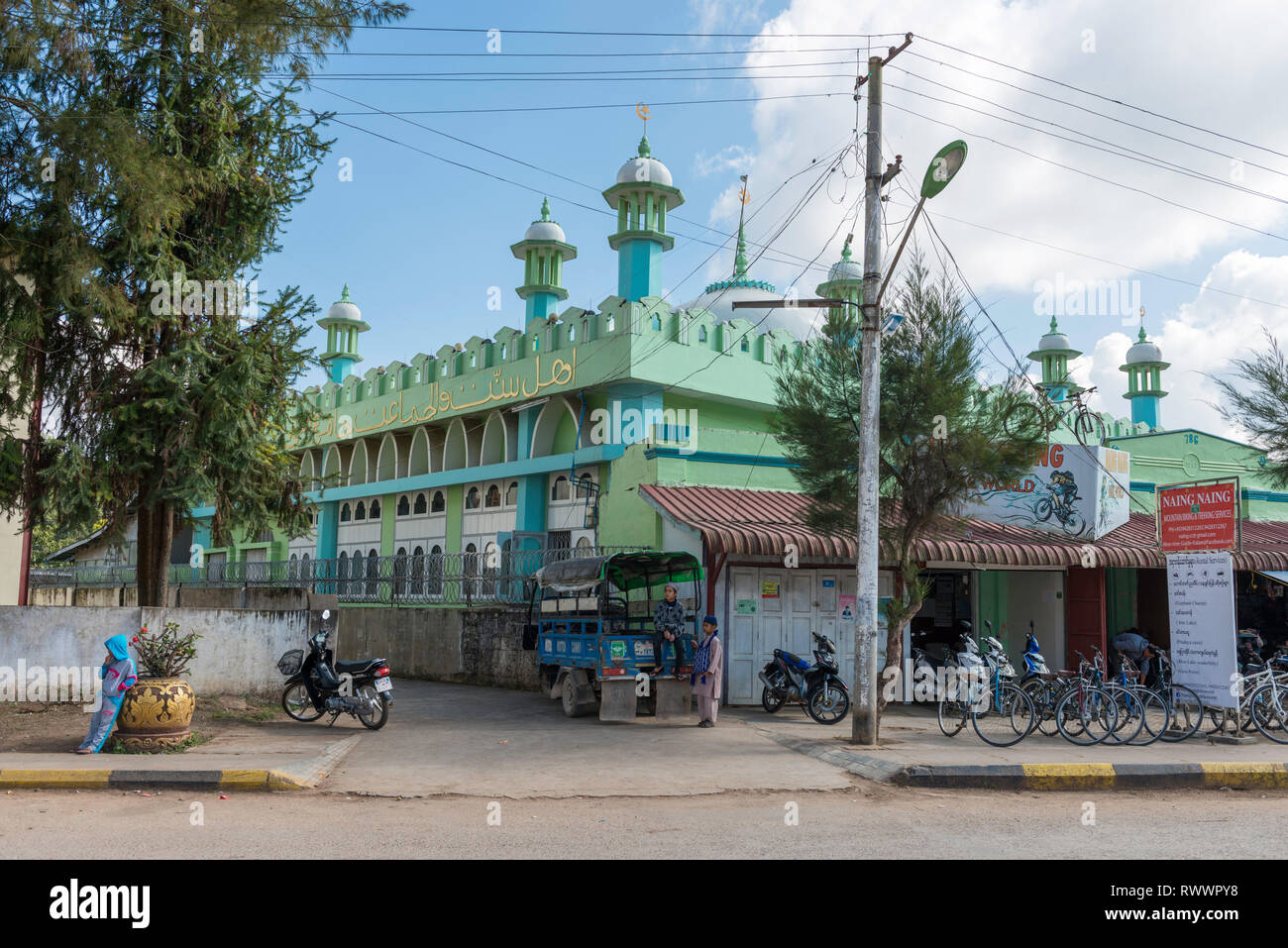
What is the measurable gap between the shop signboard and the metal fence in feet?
28.9

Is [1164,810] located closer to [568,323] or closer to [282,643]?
[282,643]

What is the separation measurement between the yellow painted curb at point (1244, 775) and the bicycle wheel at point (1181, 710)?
7.78 ft

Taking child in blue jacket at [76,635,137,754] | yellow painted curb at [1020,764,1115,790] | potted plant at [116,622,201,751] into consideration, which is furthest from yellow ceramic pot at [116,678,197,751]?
yellow painted curb at [1020,764,1115,790]

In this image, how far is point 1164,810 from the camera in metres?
8.95

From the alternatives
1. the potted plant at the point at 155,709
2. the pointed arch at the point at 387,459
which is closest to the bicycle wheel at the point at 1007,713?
the potted plant at the point at 155,709

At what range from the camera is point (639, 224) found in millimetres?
25219

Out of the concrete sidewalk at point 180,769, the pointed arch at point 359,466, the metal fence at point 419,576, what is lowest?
the concrete sidewalk at point 180,769

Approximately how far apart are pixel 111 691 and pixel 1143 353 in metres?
37.0

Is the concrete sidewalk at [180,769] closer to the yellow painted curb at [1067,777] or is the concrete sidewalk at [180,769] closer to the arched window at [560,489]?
the yellow painted curb at [1067,777]

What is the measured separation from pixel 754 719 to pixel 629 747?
3531mm

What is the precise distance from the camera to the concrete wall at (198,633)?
43.2ft

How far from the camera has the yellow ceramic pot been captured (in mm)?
10648

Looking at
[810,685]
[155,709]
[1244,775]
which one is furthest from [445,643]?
[1244,775]

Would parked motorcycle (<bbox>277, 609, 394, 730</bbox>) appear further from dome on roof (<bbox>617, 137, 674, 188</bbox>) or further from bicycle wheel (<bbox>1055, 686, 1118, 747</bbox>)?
dome on roof (<bbox>617, 137, 674, 188</bbox>)
